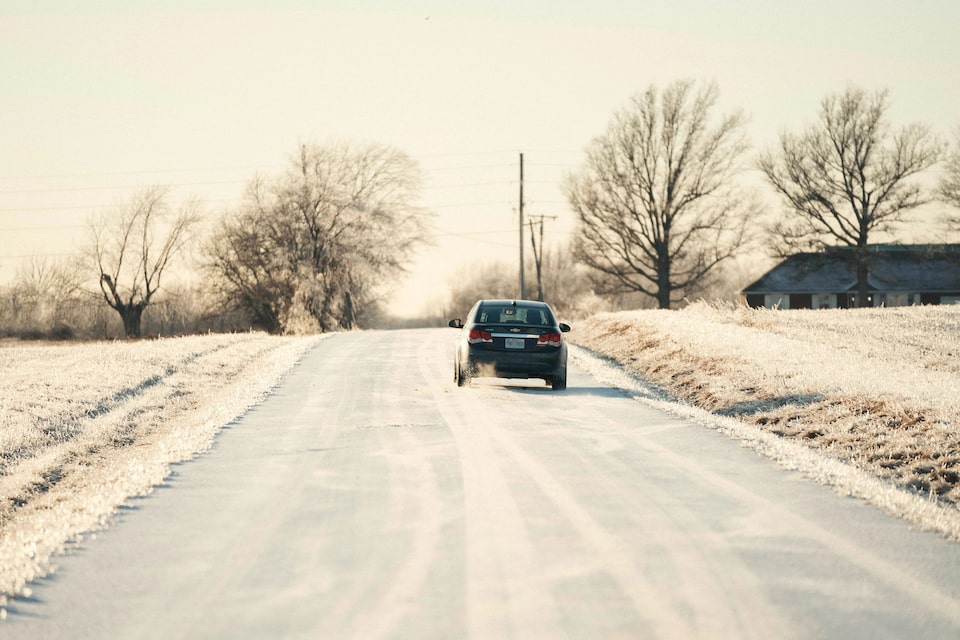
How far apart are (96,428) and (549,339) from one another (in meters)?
7.52

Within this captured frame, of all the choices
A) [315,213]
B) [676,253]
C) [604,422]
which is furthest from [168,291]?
[604,422]

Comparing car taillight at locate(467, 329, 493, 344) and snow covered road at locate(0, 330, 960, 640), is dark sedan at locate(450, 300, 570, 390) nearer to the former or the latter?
car taillight at locate(467, 329, 493, 344)

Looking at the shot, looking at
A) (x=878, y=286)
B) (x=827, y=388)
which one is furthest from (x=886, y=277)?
(x=827, y=388)

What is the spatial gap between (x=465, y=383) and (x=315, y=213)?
41.9 meters

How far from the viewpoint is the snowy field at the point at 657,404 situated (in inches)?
357

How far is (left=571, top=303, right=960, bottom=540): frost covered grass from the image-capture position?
9844 millimetres

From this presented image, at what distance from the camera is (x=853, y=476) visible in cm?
939

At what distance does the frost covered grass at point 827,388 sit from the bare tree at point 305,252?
25.4 meters

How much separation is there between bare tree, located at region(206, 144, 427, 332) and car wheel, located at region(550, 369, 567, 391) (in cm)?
3572

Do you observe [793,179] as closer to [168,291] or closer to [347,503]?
[168,291]

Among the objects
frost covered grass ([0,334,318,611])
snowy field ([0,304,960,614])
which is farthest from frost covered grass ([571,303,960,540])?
frost covered grass ([0,334,318,611])

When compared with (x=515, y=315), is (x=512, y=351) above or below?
below

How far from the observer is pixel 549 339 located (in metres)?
16.9

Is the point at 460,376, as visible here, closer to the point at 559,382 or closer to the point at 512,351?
the point at 512,351
